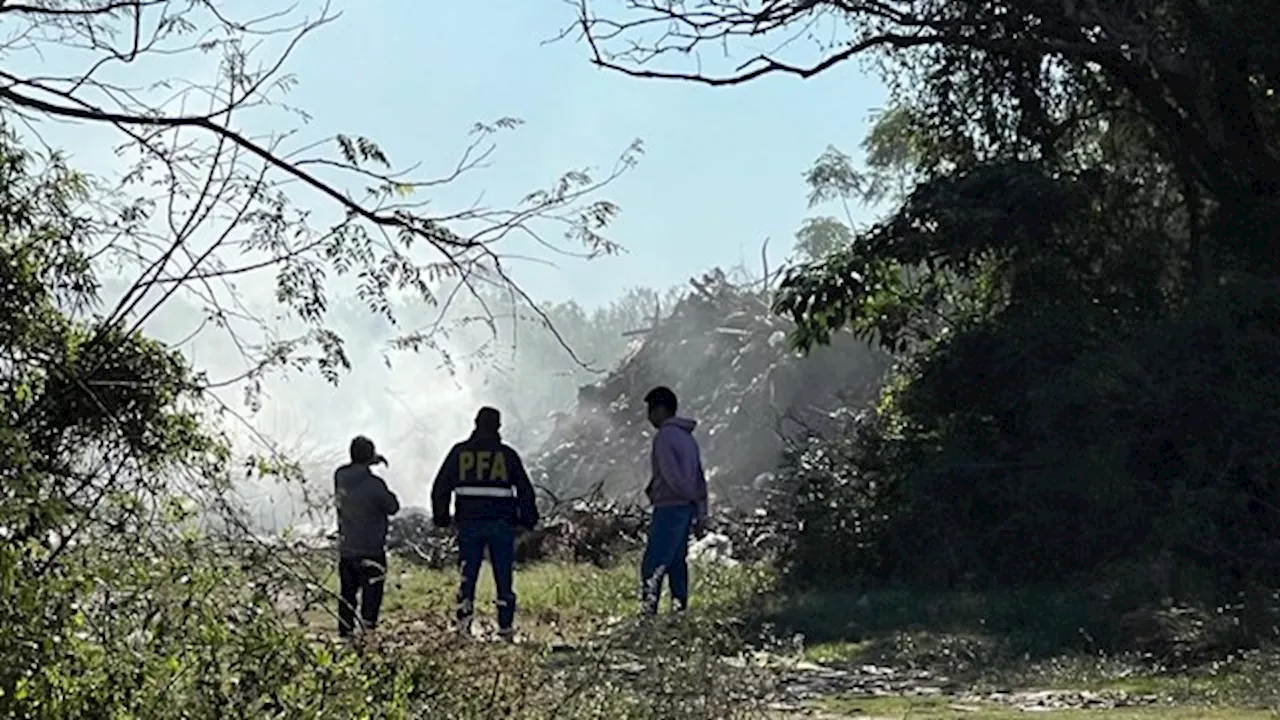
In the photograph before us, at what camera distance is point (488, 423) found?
→ 14.5 m

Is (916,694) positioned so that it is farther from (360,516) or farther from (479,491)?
(360,516)

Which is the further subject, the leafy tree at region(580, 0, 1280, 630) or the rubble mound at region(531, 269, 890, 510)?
the rubble mound at region(531, 269, 890, 510)

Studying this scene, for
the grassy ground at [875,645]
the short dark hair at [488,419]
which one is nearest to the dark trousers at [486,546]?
the grassy ground at [875,645]

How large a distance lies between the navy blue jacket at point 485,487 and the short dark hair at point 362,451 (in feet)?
2.62

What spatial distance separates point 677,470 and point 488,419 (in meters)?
1.36

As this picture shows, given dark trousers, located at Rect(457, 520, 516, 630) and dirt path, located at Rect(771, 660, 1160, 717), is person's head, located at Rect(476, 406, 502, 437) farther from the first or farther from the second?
dirt path, located at Rect(771, 660, 1160, 717)

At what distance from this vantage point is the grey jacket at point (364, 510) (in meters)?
14.5

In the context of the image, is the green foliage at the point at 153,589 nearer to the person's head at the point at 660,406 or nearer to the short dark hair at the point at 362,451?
the short dark hair at the point at 362,451

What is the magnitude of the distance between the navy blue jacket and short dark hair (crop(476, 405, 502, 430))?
0.09 metres

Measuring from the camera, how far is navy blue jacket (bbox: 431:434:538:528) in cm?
1429

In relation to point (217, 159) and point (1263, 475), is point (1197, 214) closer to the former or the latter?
point (1263, 475)

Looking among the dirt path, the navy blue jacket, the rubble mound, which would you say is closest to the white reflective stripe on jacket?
the navy blue jacket

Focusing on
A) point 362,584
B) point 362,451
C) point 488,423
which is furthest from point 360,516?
point 488,423

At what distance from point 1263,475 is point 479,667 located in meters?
13.4
